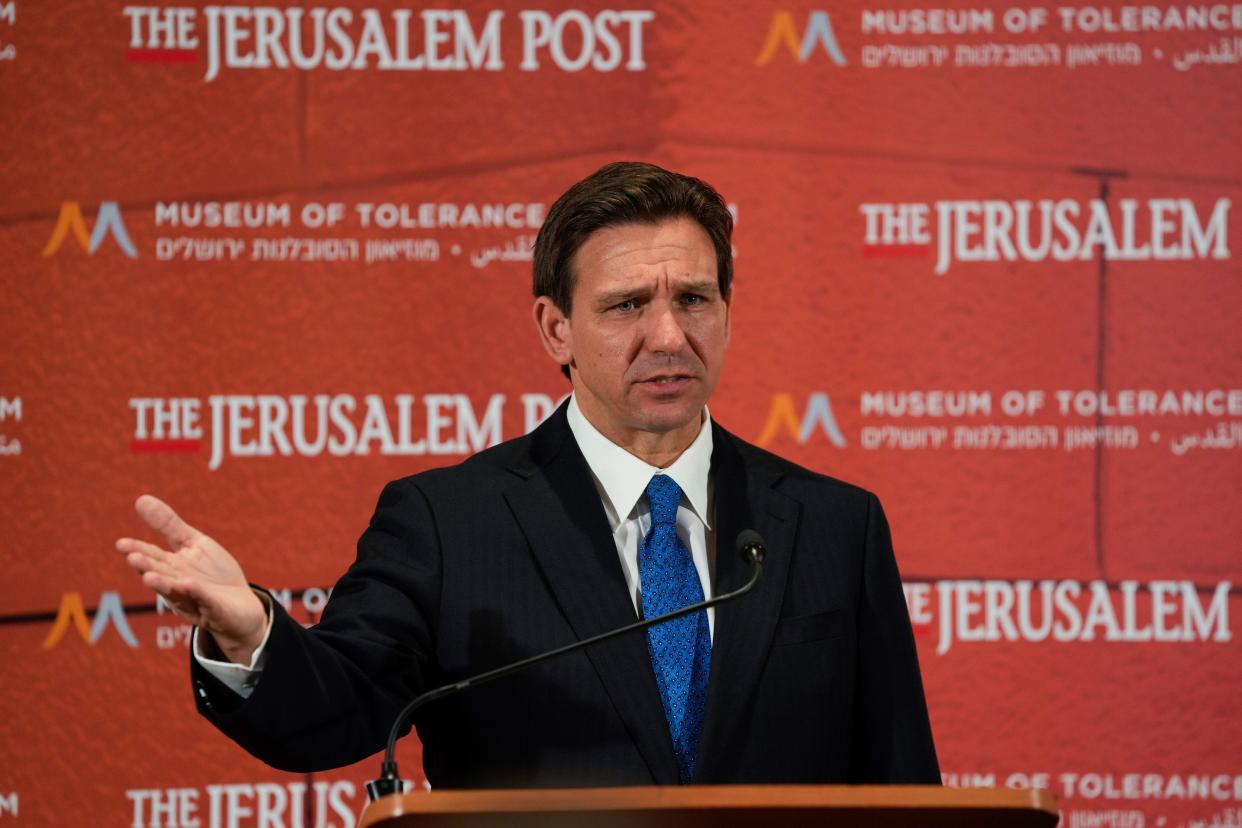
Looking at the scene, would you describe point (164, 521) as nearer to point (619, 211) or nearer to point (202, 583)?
point (202, 583)

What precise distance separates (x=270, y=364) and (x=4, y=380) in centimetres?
52

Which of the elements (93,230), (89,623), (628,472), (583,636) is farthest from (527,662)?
(93,230)

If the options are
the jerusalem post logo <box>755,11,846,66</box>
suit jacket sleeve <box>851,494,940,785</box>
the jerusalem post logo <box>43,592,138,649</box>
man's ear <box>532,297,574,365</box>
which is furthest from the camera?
the jerusalem post logo <box>755,11,846,66</box>

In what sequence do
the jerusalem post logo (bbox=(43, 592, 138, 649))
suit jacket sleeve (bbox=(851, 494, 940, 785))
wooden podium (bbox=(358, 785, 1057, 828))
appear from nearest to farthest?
1. wooden podium (bbox=(358, 785, 1057, 828))
2. suit jacket sleeve (bbox=(851, 494, 940, 785))
3. the jerusalem post logo (bbox=(43, 592, 138, 649))

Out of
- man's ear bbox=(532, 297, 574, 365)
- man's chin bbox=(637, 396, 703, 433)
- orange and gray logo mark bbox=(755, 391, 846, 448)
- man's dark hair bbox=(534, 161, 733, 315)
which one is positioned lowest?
man's chin bbox=(637, 396, 703, 433)

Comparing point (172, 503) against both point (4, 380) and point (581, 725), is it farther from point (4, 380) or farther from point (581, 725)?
point (581, 725)

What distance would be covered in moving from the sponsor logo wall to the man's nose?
3.42ft

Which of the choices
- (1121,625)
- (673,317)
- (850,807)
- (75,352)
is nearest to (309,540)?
(75,352)

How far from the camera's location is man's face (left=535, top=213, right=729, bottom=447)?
1887mm

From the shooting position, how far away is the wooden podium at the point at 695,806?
1.15m

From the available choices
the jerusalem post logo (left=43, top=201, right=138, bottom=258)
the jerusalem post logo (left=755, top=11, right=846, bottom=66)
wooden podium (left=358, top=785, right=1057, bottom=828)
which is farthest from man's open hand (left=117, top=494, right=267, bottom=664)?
the jerusalem post logo (left=755, top=11, right=846, bottom=66)

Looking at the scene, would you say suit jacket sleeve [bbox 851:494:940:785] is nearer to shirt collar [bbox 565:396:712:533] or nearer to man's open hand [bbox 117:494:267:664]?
shirt collar [bbox 565:396:712:533]

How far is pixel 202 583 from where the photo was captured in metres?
1.41

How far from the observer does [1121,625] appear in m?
2.89
